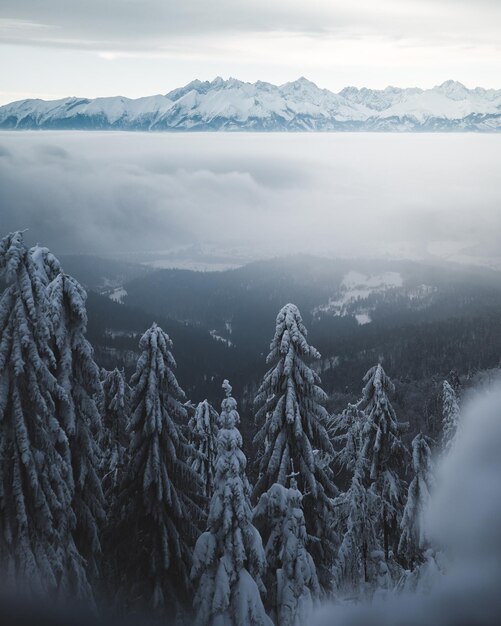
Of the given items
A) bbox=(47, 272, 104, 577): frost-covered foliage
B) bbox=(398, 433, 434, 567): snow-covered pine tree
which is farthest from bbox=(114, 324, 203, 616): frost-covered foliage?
bbox=(398, 433, 434, 567): snow-covered pine tree

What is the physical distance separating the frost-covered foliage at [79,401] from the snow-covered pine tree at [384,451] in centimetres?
918

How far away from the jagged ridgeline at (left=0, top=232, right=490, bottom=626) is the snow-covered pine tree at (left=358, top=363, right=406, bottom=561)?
0.05m

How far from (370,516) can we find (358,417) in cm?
412

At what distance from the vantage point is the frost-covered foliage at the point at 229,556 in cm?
1031

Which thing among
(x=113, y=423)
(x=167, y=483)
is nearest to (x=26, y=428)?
(x=167, y=483)

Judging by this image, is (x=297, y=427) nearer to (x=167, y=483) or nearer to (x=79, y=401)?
(x=167, y=483)

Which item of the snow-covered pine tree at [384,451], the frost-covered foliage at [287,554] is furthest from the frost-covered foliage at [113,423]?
the snow-covered pine tree at [384,451]

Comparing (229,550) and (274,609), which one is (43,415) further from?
(274,609)

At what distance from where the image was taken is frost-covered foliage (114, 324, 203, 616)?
14766 mm

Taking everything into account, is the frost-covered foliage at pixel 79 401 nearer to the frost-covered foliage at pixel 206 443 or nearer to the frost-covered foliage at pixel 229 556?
the frost-covered foliage at pixel 229 556

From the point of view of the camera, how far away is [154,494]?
592 inches

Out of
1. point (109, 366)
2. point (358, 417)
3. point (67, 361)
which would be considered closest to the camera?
point (67, 361)

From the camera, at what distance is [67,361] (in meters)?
13.6

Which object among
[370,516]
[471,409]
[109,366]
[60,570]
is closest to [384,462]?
[370,516]
